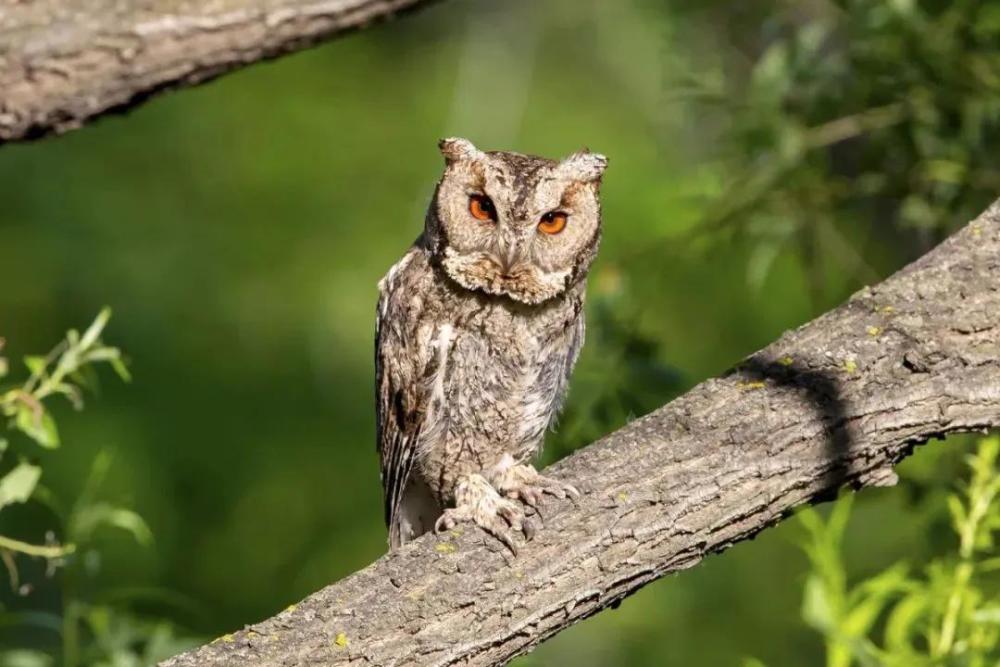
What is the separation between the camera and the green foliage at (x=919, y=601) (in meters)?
2.32

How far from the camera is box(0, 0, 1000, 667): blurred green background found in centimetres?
785

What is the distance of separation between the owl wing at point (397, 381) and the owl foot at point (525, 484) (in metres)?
0.23

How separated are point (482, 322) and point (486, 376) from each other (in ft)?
0.45

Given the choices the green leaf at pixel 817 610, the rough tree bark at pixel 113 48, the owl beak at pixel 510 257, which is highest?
the rough tree bark at pixel 113 48

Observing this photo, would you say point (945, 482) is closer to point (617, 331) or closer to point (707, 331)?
point (617, 331)

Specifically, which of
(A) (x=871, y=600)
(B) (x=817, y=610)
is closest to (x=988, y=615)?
(A) (x=871, y=600)

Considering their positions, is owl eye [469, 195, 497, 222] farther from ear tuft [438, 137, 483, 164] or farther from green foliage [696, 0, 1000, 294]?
green foliage [696, 0, 1000, 294]

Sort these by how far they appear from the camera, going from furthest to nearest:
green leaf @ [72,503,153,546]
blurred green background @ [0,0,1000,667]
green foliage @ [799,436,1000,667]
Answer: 1. blurred green background @ [0,0,1000,667]
2. green leaf @ [72,503,153,546]
3. green foliage @ [799,436,1000,667]

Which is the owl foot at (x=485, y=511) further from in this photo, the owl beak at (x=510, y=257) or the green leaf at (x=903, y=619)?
Result: the green leaf at (x=903, y=619)

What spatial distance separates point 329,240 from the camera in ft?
36.0

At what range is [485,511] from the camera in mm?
2924

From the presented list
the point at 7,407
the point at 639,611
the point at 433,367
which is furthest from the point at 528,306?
the point at 639,611

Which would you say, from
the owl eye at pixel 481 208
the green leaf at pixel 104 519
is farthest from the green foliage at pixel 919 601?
the green leaf at pixel 104 519

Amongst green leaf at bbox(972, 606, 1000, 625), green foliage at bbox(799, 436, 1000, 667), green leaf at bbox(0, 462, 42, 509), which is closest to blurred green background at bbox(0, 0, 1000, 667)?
green foliage at bbox(799, 436, 1000, 667)
